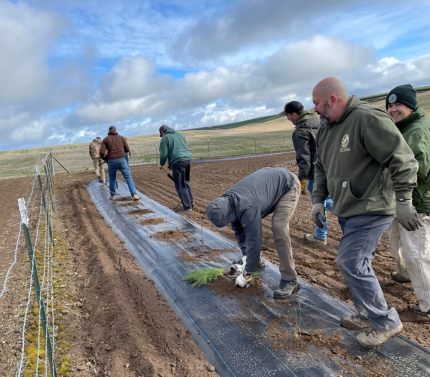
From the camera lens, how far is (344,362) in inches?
89.7

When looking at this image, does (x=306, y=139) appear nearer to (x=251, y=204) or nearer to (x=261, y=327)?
(x=251, y=204)

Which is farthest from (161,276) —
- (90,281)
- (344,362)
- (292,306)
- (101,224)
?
(101,224)

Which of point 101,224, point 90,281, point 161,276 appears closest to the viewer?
point 161,276

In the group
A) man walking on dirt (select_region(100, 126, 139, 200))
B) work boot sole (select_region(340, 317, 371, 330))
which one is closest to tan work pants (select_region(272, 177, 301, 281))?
work boot sole (select_region(340, 317, 371, 330))

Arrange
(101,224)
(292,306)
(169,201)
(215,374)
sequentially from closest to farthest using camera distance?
(215,374), (292,306), (101,224), (169,201)

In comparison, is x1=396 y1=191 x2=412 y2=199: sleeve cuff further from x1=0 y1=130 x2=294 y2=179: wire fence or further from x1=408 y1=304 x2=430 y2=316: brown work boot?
x1=0 y1=130 x2=294 y2=179: wire fence

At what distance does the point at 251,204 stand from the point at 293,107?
1823mm

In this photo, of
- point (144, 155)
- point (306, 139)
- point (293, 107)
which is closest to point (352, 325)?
point (306, 139)

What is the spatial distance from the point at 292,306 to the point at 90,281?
2611mm

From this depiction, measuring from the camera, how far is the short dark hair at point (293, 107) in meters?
4.14

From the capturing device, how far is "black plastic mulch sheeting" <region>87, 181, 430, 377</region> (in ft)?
7.42

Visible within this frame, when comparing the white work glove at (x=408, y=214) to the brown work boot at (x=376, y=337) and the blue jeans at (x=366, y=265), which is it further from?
the brown work boot at (x=376, y=337)

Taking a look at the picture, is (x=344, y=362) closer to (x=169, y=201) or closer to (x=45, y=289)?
(x=45, y=289)

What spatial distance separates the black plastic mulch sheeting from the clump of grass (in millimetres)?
88
